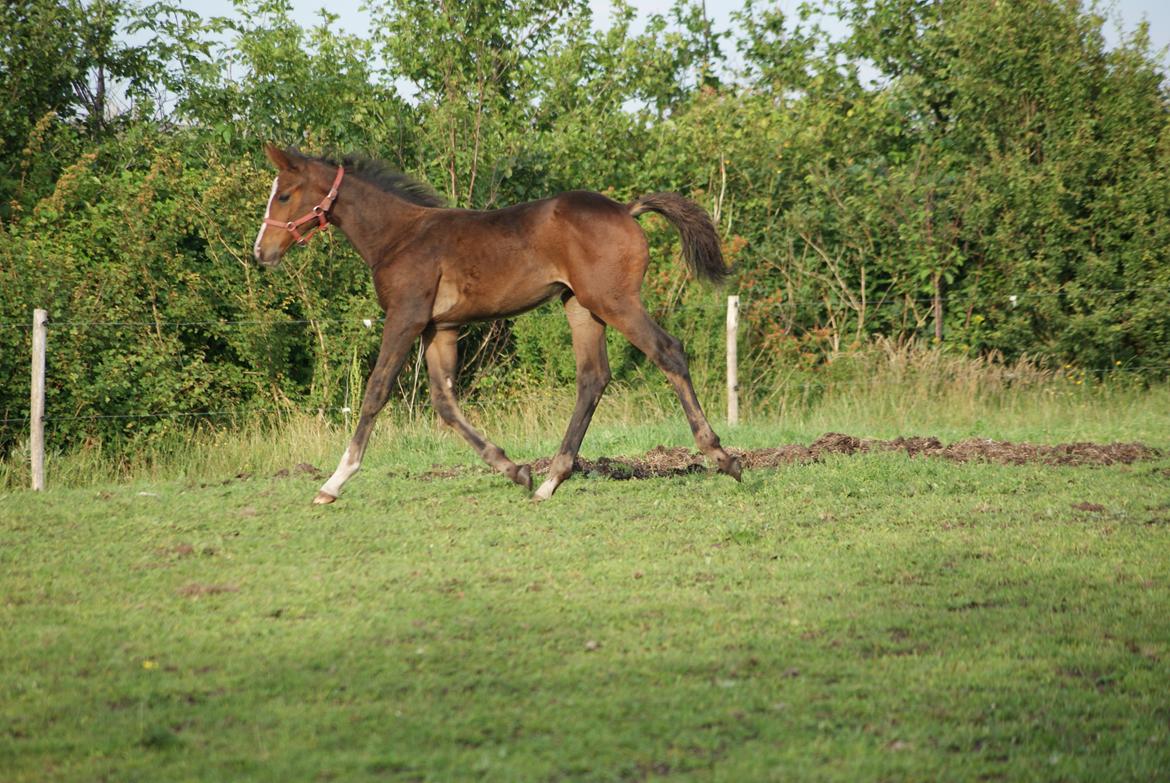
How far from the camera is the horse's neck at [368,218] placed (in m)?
8.75

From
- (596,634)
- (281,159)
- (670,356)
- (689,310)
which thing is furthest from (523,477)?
(689,310)

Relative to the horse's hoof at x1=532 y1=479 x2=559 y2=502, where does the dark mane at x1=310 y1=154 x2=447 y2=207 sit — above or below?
above

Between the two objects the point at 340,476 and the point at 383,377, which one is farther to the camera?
the point at 383,377

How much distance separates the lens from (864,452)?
10453 mm

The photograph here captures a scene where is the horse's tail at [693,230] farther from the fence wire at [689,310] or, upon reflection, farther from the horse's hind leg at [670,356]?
the fence wire at [689,310]

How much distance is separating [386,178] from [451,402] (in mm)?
1697

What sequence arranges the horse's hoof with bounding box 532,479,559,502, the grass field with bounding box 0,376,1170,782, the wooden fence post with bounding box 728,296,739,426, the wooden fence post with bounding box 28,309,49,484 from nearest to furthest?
the grass field with bounding box 0,376,1170,782 → the horse's hoof with bounding box 532,479,559,502 → the wooden fence post with bounding box 28,309,49,484 → the wooden fence post with bounding box 728,296,739,426

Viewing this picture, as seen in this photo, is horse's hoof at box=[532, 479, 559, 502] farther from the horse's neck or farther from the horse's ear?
the horse's ear

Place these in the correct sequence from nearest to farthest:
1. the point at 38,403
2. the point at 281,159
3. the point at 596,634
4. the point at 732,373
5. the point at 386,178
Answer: the point at 596,634 < the point at 281,159 < the point at 386,178 < the point at 38,403 < the point at 732,373

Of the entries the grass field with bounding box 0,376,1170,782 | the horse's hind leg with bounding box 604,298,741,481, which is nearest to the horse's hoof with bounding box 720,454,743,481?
the horse's hind leg with bounding box 604,298,741,481

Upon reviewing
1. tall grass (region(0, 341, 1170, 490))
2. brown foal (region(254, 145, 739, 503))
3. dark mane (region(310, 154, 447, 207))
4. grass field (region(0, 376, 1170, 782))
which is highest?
dark mane (region(310, 154, 447, 207))

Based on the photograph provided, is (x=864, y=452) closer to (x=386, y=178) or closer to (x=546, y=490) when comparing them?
(x=546, y=490)

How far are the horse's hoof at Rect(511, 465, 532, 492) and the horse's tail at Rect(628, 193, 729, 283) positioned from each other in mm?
1857

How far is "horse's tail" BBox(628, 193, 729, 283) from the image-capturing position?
8828 millimetres
